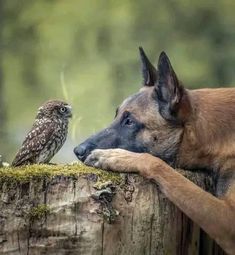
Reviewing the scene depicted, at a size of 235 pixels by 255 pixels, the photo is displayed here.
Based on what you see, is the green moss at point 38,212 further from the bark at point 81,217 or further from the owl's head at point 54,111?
the owl's head at point 54,111

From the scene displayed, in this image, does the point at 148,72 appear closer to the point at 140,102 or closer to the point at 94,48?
the point at 140,102

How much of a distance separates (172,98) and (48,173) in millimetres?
991

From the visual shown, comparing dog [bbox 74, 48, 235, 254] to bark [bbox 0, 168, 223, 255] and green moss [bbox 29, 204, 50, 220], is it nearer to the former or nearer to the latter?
bark [bbox 0, 168, 223, 255]

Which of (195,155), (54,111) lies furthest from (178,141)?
(54,111)

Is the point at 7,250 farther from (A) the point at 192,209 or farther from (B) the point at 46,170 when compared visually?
(A) the point at 192,209

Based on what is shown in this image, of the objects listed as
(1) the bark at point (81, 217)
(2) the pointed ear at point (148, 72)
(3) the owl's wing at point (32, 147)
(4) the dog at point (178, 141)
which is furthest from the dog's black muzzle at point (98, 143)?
(3) the owl's wing at point (32, 147)

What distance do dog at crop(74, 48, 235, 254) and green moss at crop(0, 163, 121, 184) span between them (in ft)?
0.40

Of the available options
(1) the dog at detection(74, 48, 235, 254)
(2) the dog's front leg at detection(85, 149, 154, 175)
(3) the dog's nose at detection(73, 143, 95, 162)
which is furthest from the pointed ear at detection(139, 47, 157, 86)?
(2) the dog's front leg at detection(85, 149, 154, 175)

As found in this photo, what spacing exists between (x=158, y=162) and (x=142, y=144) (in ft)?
1.43

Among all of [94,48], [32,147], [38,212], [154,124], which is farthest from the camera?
[94,48]

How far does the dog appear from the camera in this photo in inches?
184

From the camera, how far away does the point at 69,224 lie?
4.37 m

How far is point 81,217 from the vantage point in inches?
172

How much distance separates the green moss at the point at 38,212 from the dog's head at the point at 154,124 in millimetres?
692
